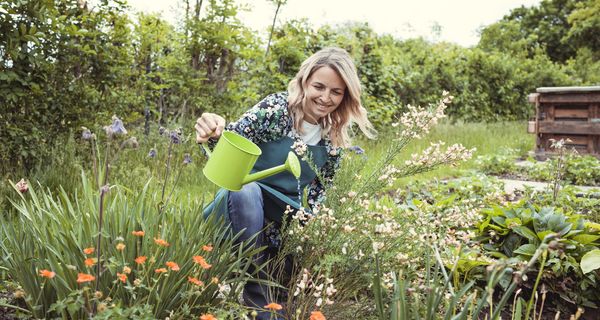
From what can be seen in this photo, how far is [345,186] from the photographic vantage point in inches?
76.0

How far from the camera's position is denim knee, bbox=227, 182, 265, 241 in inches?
81.0

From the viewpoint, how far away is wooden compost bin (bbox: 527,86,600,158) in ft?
24.5

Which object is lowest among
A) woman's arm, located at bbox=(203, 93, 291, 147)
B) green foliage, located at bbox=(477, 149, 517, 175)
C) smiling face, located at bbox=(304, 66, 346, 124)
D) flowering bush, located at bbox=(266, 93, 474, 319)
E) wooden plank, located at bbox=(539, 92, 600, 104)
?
green foliage, located at bbox=(477, 149, 517, 175)

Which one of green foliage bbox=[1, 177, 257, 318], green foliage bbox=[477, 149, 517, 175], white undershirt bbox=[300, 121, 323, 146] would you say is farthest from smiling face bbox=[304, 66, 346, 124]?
green foliage bbox=[477, 149, 517, 175]

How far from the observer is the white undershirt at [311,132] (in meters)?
2.54

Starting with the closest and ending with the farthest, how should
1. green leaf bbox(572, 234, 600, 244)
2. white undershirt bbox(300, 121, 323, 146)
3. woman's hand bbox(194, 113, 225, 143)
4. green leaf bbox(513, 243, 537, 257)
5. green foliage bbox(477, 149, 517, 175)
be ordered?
1. woman's hand bbox(194, 113, 225, 143)
2. green leaf bbox(513, 243, 537, 257)
3. green leaf bbox(572, 234, 600, 244)
4. white undershirt bbox(300, 121, 323, 146)
5. green foliage bbox(477, 149, 517, 175)

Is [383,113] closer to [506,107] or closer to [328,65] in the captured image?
[328,65]

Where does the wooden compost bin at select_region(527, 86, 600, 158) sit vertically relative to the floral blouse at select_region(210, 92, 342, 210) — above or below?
below

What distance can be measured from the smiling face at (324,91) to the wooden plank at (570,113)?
6408mm

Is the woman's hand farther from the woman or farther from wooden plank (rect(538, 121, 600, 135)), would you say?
wooden plank (rect(538, 121, 600, 135))

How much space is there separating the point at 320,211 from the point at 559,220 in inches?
47.4

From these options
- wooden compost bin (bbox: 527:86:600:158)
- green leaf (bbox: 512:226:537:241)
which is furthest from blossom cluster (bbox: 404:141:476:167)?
wooden compost bin (bbox: 527:86:600:158)

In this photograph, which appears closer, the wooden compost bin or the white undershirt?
the white undershirt

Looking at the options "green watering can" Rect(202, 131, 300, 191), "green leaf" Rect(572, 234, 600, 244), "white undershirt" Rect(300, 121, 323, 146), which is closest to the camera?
"green watering can" Rect(202, 131, 300, 191)
